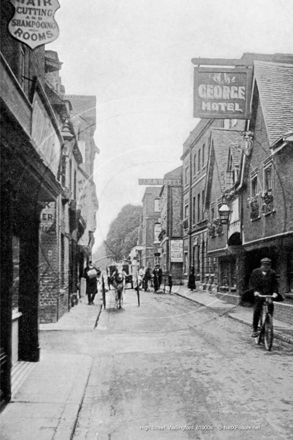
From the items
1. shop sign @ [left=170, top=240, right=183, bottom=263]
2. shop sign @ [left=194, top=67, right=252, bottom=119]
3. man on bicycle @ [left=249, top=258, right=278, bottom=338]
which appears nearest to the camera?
shop sign @ [left=194, top=67, right=252, bottom=119]

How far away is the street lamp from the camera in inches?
880

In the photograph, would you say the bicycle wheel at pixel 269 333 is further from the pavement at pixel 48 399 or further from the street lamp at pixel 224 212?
the street lamp at pixel 224 212

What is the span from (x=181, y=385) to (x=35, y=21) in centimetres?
488

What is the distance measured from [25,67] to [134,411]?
5622 millimetres

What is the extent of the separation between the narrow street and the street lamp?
31.4 feet

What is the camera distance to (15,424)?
5312 mm

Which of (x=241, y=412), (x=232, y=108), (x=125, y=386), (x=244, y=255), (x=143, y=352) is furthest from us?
(x=244, y=255)

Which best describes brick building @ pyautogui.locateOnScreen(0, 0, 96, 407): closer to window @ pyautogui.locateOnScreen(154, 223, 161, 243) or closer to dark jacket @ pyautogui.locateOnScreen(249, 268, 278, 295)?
dark jacket @ pyautogui.locateOnScreen(249, 268, 278, 295)

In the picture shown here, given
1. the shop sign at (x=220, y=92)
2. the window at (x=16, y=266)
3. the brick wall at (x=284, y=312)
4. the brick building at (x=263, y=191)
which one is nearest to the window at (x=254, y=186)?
the brick building at (x=263, y=191)

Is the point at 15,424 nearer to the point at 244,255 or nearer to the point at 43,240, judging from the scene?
Answer: the point at 43,240

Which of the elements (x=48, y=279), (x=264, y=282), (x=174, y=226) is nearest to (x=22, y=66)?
(x=264, y=282)

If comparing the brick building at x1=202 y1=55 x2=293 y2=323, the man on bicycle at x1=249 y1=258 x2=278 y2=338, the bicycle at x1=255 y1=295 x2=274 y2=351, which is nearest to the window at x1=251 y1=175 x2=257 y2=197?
the brick building at x1=202 y1=55 x2=293 y2=323

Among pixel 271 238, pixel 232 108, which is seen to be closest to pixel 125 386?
pixel 232 108

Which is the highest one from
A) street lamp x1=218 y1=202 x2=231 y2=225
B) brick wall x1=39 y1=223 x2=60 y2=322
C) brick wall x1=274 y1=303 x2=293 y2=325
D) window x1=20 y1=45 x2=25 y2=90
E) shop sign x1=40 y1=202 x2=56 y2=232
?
window x1=20 y1=45 x2=25 y2=90
